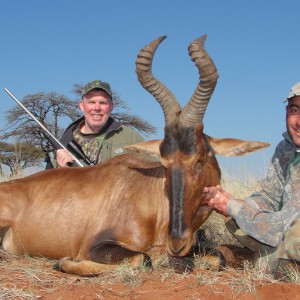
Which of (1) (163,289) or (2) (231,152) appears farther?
(2) (231,152)

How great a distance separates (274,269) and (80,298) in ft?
5.95

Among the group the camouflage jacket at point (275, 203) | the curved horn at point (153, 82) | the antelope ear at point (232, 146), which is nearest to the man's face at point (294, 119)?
the camouflage jacket at point (275, 203)

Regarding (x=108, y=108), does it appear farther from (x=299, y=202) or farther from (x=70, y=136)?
(x=299, y=202)

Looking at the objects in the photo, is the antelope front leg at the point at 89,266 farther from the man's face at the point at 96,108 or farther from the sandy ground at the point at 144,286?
the man's face at the point at 96,108

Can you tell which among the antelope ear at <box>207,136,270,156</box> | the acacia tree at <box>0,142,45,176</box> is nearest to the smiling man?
the antelope ear at <box>207,136,270,156</box>

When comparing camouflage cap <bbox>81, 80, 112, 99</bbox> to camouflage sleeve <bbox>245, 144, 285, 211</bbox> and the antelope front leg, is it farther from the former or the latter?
the antelope front leg

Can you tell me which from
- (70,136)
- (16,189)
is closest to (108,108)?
(70,136)

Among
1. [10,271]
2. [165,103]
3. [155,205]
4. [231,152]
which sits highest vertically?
[165,103]

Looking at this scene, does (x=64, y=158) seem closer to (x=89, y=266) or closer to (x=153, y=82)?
(x=153, y=82)

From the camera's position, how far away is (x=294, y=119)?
532 cm

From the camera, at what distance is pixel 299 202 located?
16.0 feet

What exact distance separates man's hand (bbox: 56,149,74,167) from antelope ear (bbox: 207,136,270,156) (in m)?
3.14

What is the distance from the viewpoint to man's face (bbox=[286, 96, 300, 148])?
5312 mm

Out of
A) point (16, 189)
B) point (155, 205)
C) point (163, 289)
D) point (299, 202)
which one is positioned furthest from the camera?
point (16, 189)
